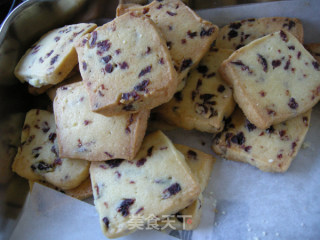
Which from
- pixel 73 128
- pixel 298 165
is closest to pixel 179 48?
pixel 73 128

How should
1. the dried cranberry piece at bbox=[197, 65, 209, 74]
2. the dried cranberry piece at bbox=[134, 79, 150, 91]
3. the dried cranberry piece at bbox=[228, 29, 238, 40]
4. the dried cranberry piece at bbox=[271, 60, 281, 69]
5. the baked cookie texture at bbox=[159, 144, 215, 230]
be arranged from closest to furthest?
the dried cranberry piece at bbox=[134, 79, 150, 91] → the baked cookie texture at bbox=[159, 144, 215, 230] → the dried cranberry piece at bbox=[271, 60, 281, 69] → the dried cranberry piece at bbox=[197, 65, 209, 74] → the dried cranberry piece at bbox=[228, 29, 238, 40]

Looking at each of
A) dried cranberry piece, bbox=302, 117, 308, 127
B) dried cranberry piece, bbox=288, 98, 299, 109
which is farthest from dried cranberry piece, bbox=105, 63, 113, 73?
dried cranberry piece, bbox=302, 117, 308, 127

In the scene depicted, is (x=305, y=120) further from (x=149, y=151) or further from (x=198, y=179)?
(x=149, y=151)

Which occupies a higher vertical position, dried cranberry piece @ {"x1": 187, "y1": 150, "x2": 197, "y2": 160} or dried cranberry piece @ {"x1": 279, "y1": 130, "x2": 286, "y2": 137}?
dried cranberry piece @ {"x1": 279, "y1": 130, "x2": 286, "y2": 137}

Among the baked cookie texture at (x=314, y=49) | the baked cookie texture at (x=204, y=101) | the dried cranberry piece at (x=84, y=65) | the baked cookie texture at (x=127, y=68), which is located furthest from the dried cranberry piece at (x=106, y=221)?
the baked cookie texture at (x=314, y=49)

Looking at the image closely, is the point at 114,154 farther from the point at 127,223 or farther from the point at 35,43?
the point at 35,43

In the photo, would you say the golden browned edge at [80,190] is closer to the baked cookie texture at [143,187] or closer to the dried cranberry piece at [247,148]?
the baked cookie texture at [143,187]

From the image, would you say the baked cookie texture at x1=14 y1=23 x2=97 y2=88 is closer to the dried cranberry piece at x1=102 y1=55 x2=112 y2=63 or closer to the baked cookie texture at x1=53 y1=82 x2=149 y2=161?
the baked cookie texture at x1=53 y1=82 x2=149 y2=161
